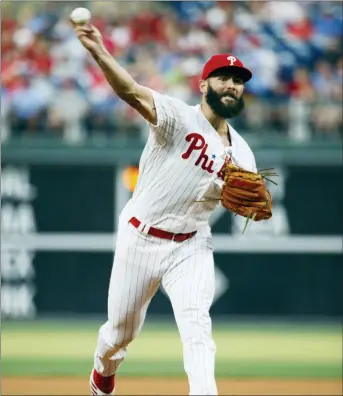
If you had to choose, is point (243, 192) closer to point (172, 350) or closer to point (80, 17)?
point (80, 17)

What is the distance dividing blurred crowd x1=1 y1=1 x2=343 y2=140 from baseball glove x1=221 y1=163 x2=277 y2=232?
5789 millimetres

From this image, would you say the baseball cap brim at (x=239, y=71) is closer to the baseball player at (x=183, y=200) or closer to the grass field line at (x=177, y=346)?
the baseball player at (x=183, y=200)

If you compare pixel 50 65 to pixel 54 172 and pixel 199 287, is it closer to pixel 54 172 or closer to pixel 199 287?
pixel 54 172

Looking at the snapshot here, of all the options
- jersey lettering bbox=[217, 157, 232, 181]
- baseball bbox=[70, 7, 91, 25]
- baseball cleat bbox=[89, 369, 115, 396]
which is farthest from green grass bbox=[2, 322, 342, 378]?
baseball bbox=[70, 7, 91, 25]

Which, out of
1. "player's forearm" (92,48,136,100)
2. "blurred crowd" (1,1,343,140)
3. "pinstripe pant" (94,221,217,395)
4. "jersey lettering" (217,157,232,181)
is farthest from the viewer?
"blurred crowd" (1,1,343,140)

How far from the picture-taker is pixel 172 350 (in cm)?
853

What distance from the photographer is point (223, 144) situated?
4.56m

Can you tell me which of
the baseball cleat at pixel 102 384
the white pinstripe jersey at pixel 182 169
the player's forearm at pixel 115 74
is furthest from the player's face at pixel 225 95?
the baseball cleat at pixel 102 384

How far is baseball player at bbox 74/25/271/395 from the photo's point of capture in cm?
436

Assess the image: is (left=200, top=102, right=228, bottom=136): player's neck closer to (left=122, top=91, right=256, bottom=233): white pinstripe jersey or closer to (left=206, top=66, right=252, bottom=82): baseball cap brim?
(left=122, top=91, right=256, bottom=233): white pinstripe jersey

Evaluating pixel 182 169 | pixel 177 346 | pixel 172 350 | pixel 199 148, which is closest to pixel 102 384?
pixel 182 169

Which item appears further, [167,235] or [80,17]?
[167,235]

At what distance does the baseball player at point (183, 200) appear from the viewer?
4355mm

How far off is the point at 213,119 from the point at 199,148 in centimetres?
20
